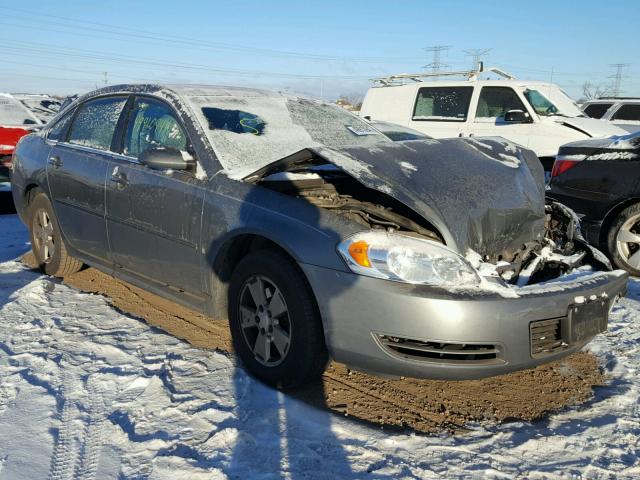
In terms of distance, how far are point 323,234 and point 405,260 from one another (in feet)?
1.37

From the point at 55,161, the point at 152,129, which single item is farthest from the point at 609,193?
the point at 55,161

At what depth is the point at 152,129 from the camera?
13.1 feet

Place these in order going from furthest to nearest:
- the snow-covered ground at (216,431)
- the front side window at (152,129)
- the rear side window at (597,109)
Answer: the rear side window at (597,109), the front side window at (152,129), the snow-covered ground at (216,431)

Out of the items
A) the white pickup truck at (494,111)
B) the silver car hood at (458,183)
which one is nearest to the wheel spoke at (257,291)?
the silver car hood at (458,183)

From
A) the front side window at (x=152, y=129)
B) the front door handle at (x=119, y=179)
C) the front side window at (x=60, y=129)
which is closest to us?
the front side window at (x=152, y=129)

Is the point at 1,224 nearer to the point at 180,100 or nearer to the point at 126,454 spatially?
the point at 180,100

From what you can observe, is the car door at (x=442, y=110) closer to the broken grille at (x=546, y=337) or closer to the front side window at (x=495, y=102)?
the front side window at (x=495, y=102)

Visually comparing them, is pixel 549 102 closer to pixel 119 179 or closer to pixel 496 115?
pixel 496 115

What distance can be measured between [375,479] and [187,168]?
82.8 inches

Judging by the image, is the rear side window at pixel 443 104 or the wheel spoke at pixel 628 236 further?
the rear side window at pixel 443 104

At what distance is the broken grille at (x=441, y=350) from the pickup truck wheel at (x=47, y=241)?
3246 mm

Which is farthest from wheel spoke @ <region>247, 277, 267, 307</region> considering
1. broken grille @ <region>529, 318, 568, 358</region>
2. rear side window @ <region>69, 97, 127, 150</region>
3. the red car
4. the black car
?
the red car

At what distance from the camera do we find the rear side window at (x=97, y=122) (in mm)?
4324

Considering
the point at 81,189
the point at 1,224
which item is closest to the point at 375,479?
the point at 81,189
